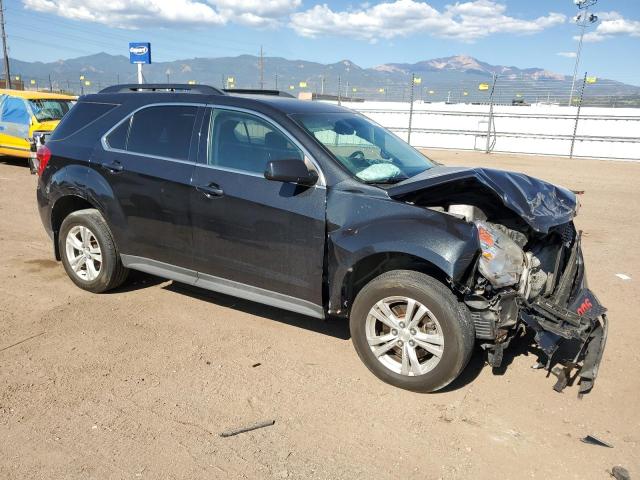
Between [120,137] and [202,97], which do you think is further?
[120,137]

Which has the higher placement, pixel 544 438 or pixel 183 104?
pixel 183 104

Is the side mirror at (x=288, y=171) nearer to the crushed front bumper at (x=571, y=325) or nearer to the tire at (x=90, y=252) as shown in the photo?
the crushed front bumper at (x=571, y=325)

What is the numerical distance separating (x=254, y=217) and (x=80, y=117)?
7.86 feet

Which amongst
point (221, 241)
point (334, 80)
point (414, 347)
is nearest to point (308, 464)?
point (414, 347)

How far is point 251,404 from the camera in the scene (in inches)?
134

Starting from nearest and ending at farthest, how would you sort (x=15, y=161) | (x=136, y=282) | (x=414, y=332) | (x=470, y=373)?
(x=414, y=332), (x=470, y=373), (x=136, y=282), (x=15, y=161)

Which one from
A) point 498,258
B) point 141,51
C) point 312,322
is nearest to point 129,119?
point 312,322

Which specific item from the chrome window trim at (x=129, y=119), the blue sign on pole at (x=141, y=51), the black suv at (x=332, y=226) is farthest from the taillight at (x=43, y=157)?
the blue sign on pole at (x=141, y=51)

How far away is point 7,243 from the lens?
6.79 meters

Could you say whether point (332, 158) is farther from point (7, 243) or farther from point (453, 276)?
point (7, 243)

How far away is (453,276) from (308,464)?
138 centimetres

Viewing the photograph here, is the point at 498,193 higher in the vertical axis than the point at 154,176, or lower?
higher

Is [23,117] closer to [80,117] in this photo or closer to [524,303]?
[80,117]

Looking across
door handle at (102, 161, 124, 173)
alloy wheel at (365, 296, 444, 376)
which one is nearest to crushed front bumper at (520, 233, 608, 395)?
alloy wheel at (365, 296, 444, 376)
